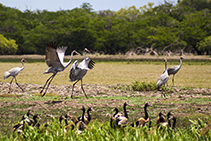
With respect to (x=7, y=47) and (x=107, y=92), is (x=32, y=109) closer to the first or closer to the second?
(x=107, y=92)

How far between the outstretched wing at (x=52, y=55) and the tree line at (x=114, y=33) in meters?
40.0

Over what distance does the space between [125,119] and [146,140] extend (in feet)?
3.24

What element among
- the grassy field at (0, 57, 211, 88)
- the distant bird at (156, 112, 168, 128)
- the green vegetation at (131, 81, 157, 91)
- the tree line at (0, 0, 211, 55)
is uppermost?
the tree line at (0, 0, 211, 55)

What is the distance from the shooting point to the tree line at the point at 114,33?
5028 centimetres

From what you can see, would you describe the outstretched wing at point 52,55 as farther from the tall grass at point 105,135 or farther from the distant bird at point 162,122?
the distant bird at point 162,122

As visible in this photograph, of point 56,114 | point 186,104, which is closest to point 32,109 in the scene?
point 56,114

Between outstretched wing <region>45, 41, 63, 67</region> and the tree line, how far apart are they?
3995cm

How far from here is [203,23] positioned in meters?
50.0

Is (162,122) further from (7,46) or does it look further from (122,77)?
(7,46)

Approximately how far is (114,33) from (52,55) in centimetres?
4442

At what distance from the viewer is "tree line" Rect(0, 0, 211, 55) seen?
5028 centimetres

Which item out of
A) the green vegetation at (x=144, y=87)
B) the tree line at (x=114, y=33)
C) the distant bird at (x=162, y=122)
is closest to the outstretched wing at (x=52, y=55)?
the green vegetation at (x=144, y=87)

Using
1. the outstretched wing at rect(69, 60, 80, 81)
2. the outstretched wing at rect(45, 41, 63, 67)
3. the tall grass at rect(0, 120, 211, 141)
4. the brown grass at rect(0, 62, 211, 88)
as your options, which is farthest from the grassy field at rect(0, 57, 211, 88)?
the tall grass at rect(0, 120, 211, 141)

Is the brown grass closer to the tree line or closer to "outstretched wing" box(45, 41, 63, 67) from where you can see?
"outstretched wing" box(45, 41, 63, 67)
